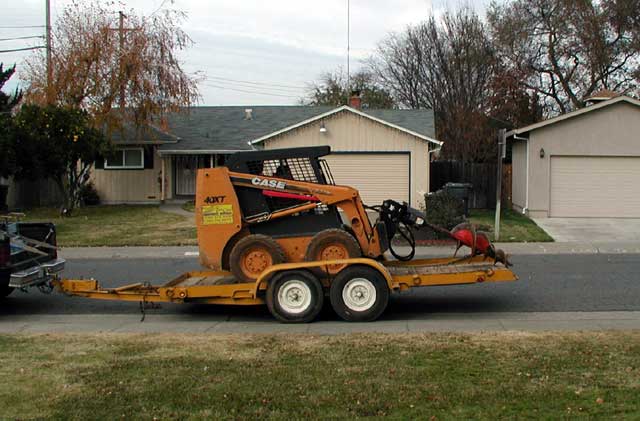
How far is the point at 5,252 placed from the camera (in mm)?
9516

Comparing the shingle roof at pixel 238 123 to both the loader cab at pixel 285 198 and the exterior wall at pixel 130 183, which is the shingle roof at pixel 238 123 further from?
the loader cab at pixel 285 198

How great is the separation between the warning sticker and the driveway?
1227cm

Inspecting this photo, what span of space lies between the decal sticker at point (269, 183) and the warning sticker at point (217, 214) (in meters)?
0.47

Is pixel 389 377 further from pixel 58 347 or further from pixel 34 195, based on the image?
pixel 34 195

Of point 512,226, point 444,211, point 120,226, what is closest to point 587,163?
point 512,226

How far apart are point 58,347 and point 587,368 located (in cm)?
502

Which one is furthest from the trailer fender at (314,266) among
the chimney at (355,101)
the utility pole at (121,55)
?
the chimney at (355,101)

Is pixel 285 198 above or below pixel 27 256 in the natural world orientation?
above

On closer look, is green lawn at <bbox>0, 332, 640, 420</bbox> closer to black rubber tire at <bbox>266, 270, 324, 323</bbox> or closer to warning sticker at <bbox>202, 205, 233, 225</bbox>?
black rubber tire at <bbox>266, 270, 324, 323</bbox>

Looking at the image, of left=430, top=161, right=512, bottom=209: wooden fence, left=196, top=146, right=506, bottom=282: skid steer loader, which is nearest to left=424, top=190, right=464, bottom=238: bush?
left=196, top=146, right=506, bottom=282: skid steer loader

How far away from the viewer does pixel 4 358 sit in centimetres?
687

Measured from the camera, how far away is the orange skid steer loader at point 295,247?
29.4 ft

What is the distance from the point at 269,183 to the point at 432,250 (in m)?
8.92

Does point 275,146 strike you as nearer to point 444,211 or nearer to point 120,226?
point 120,226
